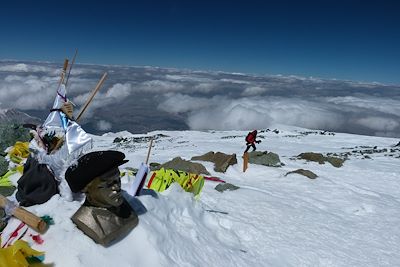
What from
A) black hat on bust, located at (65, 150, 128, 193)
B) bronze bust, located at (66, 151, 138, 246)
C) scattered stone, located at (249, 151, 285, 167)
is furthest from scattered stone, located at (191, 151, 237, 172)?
black hat on bust, located at (65, 150, 128, 193)

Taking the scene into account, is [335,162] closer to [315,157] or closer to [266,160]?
[315,157]

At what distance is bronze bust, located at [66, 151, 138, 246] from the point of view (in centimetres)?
462

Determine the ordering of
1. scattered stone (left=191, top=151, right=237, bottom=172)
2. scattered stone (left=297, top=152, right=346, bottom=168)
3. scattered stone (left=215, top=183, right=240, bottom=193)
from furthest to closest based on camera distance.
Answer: scattered stone (left=297, top=152, right=346, bottom=168) < scattered stone (left=191, top=151, right=237, bottom=172) < scattered stone (left=215, top=183, right=240, bottom=193)

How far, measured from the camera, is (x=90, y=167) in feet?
15.1

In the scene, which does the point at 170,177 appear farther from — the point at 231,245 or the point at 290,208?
the point at 290,208

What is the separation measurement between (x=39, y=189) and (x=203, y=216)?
3512 mm

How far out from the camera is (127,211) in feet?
17.0

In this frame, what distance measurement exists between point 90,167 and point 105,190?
0.39 m

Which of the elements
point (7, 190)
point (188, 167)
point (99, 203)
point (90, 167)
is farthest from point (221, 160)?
point (90, 167)

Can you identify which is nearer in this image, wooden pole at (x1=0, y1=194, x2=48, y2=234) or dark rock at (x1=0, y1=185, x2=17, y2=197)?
wooden pole at (x1=0, y1=194, x2=48, y2=234)

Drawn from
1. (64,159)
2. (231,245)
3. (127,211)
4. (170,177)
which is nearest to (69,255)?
(127,211)

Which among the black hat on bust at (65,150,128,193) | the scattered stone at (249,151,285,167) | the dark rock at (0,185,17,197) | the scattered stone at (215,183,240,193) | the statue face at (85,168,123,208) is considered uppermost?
the black hat on bust at (65,150,128,193)

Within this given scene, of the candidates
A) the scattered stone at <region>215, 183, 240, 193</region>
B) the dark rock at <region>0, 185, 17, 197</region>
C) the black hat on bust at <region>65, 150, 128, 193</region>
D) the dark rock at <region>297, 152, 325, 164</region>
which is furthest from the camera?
the dark rock at <region>297, 152, 325, 164</region>

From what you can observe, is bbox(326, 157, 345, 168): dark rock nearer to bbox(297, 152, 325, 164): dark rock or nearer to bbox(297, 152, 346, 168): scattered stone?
bbox(297, 152, 346, 168): scattered stone
